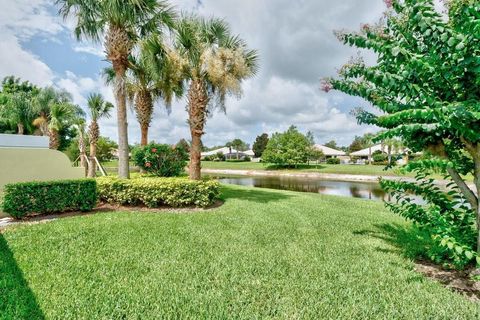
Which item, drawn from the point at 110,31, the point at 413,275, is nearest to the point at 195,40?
the point at 110,31

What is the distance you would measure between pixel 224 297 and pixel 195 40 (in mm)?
8979

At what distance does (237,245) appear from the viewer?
4.80 m

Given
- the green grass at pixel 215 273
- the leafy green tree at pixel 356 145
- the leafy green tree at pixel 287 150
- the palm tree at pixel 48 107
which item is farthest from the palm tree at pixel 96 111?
the leafy green tree at pixel 356 145

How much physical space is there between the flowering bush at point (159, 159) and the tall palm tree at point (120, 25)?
2.26m

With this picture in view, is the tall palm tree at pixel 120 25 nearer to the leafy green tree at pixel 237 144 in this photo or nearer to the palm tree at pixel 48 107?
the palm tree at pixel 48 107

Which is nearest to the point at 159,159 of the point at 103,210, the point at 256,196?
the point at 103,210

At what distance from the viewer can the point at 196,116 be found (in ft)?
31.2

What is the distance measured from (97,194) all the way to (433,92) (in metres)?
8.75

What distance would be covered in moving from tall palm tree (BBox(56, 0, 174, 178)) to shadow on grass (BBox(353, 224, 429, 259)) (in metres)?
8.43

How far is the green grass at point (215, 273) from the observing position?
276 centimetres

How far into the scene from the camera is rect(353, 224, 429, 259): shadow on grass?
4652 millimetres

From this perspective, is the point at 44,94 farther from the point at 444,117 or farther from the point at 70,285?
the point at 444,117

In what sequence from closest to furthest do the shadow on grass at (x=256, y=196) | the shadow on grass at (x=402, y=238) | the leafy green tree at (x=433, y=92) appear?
the leafy green tree at (x=433, y=92), the shadow on grass at (x=402, y=238), the shadow on grass at (x=256, y=196)

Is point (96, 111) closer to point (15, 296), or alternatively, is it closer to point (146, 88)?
point (146, 88)
